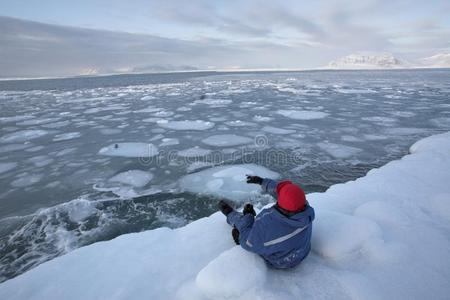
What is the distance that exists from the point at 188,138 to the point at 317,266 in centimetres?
776

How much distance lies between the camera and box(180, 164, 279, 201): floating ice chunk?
578 cm

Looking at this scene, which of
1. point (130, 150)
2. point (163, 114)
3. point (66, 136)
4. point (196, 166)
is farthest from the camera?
point (163, 114)

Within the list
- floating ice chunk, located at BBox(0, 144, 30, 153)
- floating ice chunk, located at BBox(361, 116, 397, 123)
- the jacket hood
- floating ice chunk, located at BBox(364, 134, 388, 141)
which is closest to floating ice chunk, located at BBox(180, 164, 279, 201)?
the jacket hood

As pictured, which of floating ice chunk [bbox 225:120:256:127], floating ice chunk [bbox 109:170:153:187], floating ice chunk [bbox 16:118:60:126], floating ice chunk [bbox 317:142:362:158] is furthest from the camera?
floating ice chunk [bbox 16:118:60:126]

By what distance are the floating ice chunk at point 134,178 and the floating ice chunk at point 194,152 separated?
5.13 ft

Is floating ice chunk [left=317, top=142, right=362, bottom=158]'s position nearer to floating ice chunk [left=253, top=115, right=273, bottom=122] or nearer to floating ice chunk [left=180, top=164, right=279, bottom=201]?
floating ice chunk [left=180, top=164, right=279, bottom=201]

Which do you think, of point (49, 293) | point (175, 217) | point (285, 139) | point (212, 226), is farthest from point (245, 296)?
point (285, 139)

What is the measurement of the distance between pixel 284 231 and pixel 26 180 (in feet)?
22.2

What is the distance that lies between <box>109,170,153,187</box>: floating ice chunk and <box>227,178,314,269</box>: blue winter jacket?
167 inches

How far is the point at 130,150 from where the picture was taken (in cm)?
877

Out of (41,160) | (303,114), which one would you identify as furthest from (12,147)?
(303,114)

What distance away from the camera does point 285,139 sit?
31.7 ft

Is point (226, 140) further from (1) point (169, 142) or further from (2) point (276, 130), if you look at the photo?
(2) point (276, 130)

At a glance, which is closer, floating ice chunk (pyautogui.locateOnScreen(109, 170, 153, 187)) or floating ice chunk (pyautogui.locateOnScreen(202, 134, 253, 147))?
floating ice chunk (pyautogui.locateOnScreen(109, 170, 153, 187))
